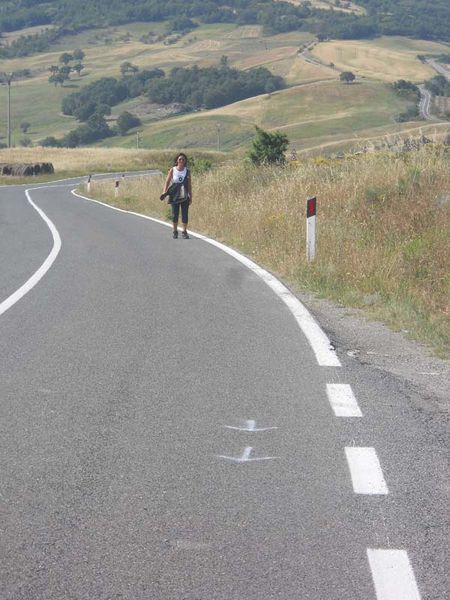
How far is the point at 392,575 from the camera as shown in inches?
155

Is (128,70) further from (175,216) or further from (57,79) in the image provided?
(175,216)

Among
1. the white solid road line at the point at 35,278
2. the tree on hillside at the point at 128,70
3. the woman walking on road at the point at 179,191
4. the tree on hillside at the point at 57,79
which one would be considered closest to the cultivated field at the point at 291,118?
the tree on hillside at the point at 128,70

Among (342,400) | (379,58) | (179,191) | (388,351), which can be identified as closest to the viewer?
(342,400)

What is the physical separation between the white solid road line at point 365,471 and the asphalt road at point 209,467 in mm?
14

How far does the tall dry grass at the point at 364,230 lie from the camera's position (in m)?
10.7

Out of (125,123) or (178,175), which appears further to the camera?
(125,123)

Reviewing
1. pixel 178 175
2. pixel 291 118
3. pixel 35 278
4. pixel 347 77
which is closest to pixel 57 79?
pixel 347 77

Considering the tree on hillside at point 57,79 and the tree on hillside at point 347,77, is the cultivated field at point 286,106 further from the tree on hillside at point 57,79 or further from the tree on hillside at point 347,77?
the tree on hillside at point 347,77

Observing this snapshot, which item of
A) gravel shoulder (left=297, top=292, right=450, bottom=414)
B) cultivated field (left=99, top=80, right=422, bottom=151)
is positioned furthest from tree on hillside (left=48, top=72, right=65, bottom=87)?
gravel shoulder (left=297, top=292, right=450, bottom=414)

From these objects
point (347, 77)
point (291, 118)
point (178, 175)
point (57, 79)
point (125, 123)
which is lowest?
point (125, 123)

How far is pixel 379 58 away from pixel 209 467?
171205mm

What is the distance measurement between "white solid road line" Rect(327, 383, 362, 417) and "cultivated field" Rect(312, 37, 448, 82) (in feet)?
480

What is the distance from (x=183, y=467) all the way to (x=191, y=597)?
1524 millimetres

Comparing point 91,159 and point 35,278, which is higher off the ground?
point 35,278
